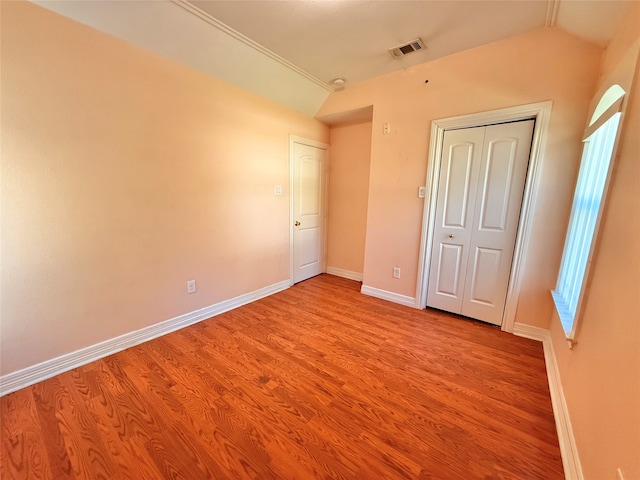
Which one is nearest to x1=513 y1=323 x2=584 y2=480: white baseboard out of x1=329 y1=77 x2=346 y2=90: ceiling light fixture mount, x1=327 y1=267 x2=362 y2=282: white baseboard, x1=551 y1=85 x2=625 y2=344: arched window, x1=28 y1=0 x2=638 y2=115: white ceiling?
x1=551 y1=85 x2=625 y2=344: arched window

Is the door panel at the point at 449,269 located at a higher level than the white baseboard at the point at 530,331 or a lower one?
higher

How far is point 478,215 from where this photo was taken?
2.45m

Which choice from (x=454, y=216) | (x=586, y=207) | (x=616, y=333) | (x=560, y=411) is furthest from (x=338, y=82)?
(x=560, y=411)

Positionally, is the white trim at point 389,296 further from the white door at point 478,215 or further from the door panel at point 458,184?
the door panel at point 458,184

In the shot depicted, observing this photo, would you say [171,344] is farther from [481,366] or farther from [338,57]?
[338,57]

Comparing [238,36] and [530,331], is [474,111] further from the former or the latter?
[238,36]

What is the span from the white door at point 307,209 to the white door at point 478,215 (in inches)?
68.2

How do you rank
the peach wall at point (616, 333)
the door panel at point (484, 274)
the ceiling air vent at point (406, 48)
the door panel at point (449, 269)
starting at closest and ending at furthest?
1. the peach wall at point (616, 333)
2. the ceiling air vent at point (406, 48)
3. the door panel at point (484, 274)
4. the door panel at point (449, 269)

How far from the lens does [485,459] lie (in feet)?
4.05

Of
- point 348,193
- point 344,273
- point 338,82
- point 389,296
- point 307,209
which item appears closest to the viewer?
point 338,82

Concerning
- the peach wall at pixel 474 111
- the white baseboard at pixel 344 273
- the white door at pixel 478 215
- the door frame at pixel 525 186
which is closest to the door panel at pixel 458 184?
the white door at pixel 478 215

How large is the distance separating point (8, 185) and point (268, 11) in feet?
6.72

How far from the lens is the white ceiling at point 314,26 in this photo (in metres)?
1.69

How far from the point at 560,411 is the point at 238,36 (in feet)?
11.4
